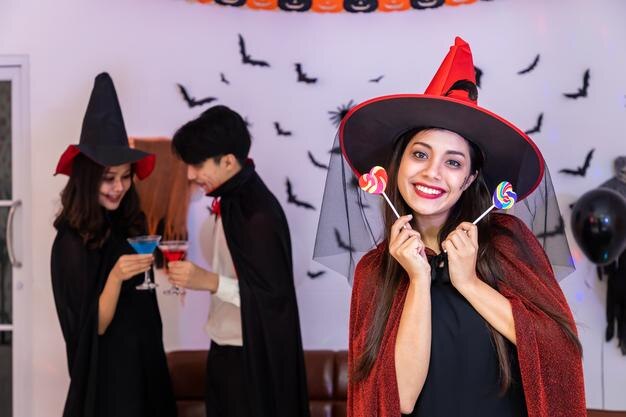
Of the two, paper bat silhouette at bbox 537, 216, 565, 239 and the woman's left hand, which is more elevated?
paper bat silhouette at bbox 537, 216, 565, 239

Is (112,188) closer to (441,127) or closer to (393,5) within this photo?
(441,127)

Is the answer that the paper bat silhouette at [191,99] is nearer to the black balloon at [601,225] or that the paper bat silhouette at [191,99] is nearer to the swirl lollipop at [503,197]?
the black balloon at [601,225]

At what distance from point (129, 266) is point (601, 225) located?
2.28 m

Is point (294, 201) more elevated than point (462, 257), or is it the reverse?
point (294, 201)

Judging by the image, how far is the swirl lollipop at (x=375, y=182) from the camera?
217cm

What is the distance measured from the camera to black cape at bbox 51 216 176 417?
11.3 feet

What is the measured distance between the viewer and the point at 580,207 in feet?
14.0

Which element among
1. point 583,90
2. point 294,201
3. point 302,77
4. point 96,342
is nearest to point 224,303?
point 96,342

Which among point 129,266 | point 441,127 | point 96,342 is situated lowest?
point 96,342

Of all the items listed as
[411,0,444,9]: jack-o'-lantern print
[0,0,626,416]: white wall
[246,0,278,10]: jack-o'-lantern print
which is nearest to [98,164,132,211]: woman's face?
[0,0,626,416]: white wall

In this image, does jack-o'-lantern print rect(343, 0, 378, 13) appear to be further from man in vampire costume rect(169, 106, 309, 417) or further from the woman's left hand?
the woman's left hand

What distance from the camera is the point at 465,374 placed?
205cm

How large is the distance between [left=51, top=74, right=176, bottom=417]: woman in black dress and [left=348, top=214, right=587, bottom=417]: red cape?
1.57m

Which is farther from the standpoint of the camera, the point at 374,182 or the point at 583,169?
the point at 583,169
